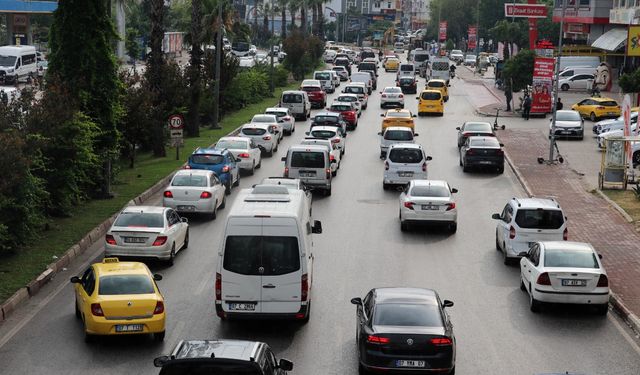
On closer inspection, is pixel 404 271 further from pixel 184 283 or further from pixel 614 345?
pixel 614 345

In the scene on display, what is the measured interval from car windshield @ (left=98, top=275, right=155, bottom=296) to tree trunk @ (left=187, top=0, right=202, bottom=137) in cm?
3218

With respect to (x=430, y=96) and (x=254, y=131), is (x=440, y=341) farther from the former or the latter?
(x=430, y=96)

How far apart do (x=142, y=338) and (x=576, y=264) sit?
27.9ft

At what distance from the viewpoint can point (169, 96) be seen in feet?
153

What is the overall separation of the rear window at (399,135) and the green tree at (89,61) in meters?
14.5

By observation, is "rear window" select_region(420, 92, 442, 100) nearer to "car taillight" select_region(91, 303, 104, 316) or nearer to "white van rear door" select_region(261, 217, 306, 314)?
"white van rear door" select_region(261, 217, 306, 314)

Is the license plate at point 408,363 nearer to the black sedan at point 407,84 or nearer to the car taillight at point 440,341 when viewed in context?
the car taillight at point 440,341

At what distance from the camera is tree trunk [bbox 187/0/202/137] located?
167 ft

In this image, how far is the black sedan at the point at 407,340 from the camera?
1557 centimetres

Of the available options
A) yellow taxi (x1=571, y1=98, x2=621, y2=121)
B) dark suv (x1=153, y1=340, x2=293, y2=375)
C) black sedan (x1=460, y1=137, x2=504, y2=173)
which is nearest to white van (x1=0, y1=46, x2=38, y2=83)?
yellow taxi (x1=571, y1=98, x2=621, y2=121)

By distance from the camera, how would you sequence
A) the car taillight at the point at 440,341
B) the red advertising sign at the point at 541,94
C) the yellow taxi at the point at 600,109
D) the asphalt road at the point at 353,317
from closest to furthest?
the car taillight at the point at 440,341, the asphalt road at the point at 353,317, the red advertising sign at the point at 541,94, the yellow taxi at the point at 600,109

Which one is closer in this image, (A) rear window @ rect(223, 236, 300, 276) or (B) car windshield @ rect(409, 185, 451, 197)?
(A) rear window @ rect(223, 236, 300, 276)

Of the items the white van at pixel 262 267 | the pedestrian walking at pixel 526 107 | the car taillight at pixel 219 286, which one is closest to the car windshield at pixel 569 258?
the white van at pixel 262 267

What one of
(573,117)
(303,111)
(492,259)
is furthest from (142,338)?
(303,111)
